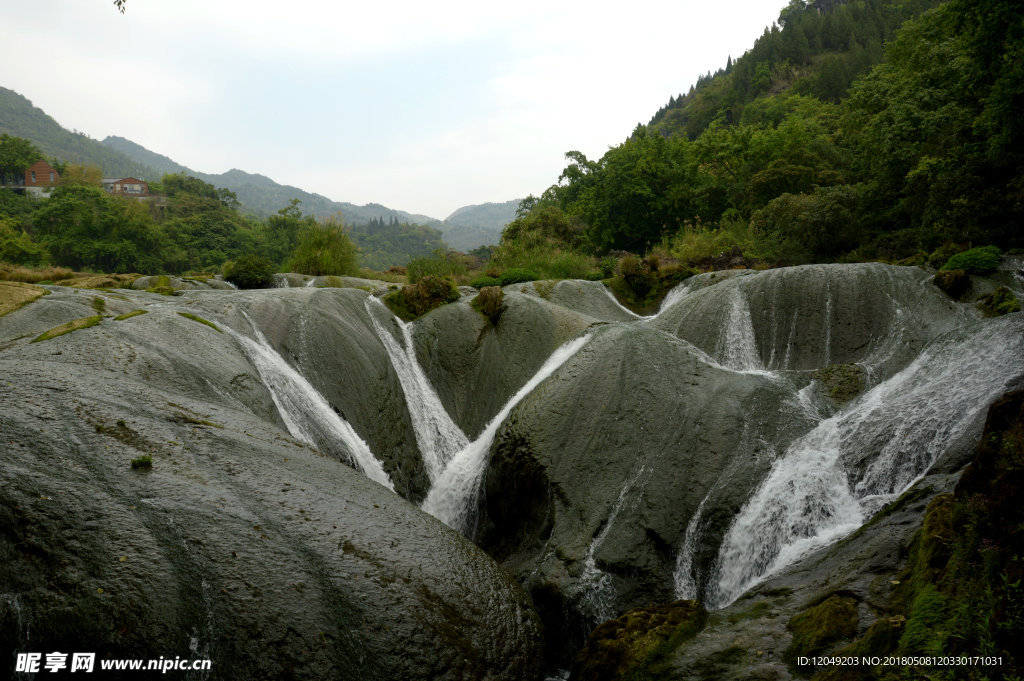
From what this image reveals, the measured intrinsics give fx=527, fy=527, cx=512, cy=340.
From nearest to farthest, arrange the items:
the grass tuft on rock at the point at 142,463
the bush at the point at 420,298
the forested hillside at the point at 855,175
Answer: the grass tuft on rock at the point at 142,463 → the forested hillside at the point at 855,175 → the bush at the point at 420,298

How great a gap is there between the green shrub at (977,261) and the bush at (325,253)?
20.4 m

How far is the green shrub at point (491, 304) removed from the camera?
579 inches

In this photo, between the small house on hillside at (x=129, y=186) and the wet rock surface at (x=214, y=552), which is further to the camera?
the small house on hillside at (x=129, y=186)

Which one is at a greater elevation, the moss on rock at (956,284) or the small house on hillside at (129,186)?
the small house on hillside at (129,186)

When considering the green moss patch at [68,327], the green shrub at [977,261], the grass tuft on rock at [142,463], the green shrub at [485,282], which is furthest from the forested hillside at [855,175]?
the green moss patch at [68,327]

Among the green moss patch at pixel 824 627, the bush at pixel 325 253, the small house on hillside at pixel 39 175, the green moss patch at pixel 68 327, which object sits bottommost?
the green moss patch at pixel 824 627

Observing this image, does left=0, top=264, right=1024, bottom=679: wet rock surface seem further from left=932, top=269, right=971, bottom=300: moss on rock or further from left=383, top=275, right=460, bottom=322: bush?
left=383, top=275, right=460, bottom=322: bush

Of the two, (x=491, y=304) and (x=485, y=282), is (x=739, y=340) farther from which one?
(x=485, y=282)

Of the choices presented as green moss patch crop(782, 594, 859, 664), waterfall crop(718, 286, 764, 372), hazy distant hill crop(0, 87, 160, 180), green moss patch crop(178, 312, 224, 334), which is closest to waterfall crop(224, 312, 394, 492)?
green moss patch crop(178, 312, 224, 334)

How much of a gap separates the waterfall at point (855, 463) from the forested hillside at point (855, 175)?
817 cm

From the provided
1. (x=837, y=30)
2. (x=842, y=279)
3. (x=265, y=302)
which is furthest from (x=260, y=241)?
(x=837, y=30)

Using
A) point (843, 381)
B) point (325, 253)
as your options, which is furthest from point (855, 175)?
point (325, 253)

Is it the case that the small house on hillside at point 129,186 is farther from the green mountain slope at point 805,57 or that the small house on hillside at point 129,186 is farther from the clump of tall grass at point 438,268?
the clump of tall grass at point 438,268

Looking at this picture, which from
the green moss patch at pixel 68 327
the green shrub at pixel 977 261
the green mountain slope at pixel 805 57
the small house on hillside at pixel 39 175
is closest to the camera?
the green moss patch at pixel 68 327
